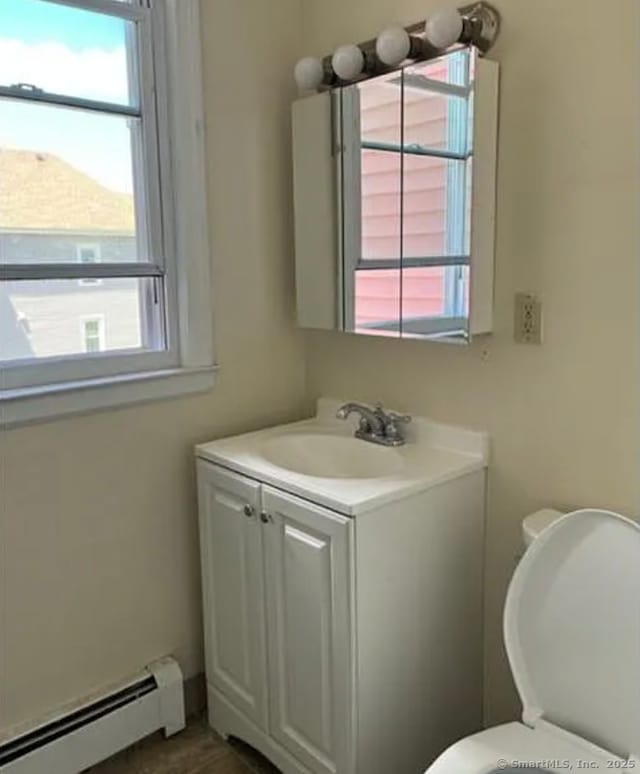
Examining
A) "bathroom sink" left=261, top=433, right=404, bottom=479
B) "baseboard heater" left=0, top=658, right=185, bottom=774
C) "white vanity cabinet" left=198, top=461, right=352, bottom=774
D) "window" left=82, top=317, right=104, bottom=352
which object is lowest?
"baseboard heater" left=0, top=658, right=185, bottom=774

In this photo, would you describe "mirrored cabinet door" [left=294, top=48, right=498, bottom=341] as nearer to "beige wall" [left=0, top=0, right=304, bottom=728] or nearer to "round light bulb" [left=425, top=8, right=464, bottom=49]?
"round light bulb" [left=425, top=8, right=464, bottom=49]

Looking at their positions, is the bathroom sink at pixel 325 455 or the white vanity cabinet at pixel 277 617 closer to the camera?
the white vanity cabinet at pixel 277 617

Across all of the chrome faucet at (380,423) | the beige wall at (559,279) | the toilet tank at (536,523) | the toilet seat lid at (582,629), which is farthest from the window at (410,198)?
the toilet seat lid at (582,629)

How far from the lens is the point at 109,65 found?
67.2 inches

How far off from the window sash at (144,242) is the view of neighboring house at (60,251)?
0.03 meters

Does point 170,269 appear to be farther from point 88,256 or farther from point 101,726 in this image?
point 101,726

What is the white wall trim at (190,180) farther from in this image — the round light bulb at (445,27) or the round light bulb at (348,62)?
the round light bulb at (445,27)

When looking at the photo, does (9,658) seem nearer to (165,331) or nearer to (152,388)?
(152,388)

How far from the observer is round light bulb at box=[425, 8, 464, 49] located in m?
1.50

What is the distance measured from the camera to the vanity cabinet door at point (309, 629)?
1448 mm

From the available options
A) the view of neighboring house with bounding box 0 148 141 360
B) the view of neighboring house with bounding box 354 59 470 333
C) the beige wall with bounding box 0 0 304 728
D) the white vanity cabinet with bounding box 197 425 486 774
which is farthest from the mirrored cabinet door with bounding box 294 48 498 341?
the view of neighboring house with bounding box 0 148 141 360

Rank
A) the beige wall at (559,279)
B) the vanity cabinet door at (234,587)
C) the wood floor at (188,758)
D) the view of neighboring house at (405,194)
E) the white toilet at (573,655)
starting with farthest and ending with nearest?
1. the wood floor at (188,758)
2. the vanity cabinet door at (234,587)
3. the view of neighboring house at (405,194)
4. the beige wall at (559,279)
5. the white toilet at (573,655)

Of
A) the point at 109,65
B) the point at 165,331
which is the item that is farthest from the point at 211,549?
the point at 109,65

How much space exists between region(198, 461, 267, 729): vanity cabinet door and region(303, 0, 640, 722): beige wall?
0.60 m
